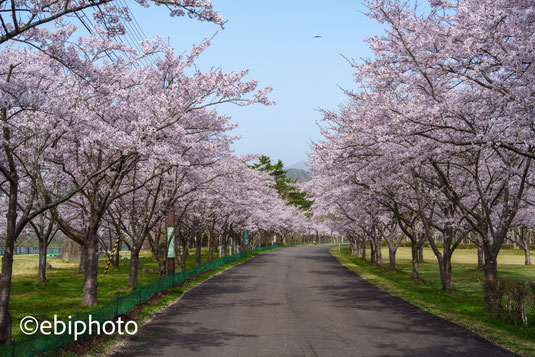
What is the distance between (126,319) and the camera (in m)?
12.8

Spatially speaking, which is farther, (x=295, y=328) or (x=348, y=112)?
(x=348, y=112)

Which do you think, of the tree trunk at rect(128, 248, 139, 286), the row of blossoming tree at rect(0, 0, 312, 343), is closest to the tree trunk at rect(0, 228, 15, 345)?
the row of blossoming tree at rect(0, 0, 312, 343)

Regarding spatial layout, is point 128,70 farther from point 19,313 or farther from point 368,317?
point 368,317

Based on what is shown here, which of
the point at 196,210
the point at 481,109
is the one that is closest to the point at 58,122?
the point at 481,109

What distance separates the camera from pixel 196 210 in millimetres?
34500

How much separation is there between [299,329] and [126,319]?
493cm

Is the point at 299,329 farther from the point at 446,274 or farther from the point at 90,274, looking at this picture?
the point at 446,274

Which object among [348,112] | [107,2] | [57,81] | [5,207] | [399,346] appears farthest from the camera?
[5,207]

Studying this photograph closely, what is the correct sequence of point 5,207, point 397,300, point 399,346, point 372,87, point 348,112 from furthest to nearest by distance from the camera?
point 5,207
point 348,112
point 397,300
point 372,87
point 399,346

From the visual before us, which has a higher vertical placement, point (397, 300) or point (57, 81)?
point (57, 81)

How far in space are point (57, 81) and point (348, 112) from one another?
12.8m

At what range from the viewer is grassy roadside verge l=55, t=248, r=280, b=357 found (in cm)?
934

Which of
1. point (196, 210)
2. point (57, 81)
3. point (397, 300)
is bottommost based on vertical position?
point (397, 300)

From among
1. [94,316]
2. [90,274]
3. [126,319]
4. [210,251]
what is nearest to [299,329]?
[126,319]
